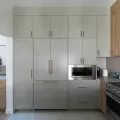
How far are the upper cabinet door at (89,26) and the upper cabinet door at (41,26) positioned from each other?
904 millimetres

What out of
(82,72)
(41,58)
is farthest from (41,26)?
(82,72)

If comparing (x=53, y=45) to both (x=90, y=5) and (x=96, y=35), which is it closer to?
(x=96, y=35)

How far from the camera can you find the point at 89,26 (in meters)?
3.97

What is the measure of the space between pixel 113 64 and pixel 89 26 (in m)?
1.11

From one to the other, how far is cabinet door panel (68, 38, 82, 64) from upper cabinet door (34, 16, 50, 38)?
63 centimetres

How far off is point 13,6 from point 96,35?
2134 mm

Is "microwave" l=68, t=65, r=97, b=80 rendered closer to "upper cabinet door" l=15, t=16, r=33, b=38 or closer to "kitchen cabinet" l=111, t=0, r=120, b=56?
"kitchen cabinet" l=111, t=0, r=120, b=56

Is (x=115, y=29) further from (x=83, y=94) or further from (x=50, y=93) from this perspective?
Result: (x=50, y=93)

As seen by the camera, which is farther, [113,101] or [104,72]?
[104,72]

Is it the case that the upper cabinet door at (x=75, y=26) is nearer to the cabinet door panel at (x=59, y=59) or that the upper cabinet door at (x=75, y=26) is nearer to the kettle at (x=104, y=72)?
the cabinet door panel at (x=59, y=59)

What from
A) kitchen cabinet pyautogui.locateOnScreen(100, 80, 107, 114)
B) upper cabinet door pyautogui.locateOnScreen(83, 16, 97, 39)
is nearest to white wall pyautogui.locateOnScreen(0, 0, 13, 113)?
upper cabinet door pyautogui.locateOnScreen(83, 16, 97, 39)

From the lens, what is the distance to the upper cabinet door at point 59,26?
3941mm

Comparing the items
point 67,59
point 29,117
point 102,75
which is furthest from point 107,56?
point 29,117

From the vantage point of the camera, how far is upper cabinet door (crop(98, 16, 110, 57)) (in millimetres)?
3969
